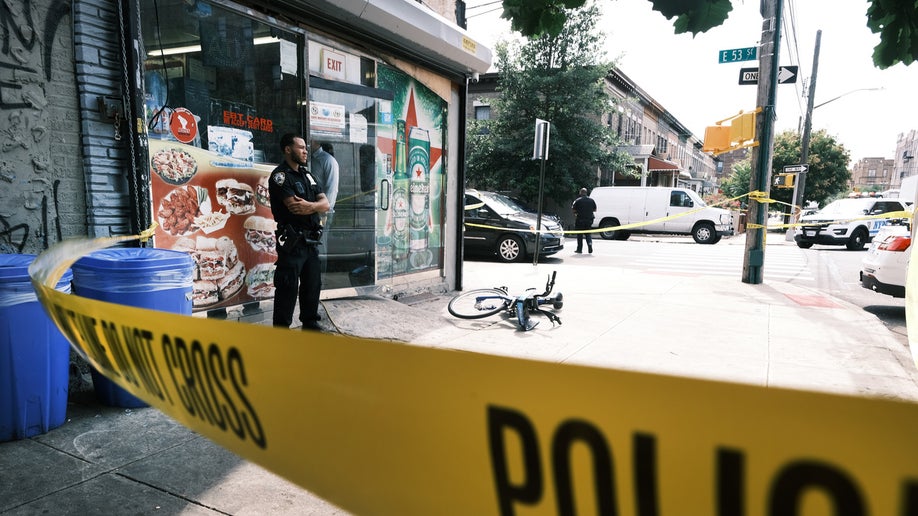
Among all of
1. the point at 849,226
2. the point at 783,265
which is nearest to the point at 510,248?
the point at 783,265

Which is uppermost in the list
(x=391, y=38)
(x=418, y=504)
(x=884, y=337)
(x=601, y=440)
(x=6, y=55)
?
(x=391, y=38)

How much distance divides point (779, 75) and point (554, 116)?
15.7m

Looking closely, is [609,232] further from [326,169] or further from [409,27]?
[326,169]

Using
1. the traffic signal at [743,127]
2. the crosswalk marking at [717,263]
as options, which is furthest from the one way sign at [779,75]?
the crosswalk marking at [717,263]

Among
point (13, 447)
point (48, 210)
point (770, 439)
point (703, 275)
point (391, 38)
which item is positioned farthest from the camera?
point (703, 275)

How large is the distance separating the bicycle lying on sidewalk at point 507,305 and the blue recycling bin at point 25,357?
3.97 m

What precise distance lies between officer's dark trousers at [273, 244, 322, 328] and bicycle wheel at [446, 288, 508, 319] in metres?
1.88

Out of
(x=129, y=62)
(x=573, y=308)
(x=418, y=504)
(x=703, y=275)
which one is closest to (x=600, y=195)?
(x=703, y=275)

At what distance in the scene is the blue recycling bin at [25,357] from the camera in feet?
9.31

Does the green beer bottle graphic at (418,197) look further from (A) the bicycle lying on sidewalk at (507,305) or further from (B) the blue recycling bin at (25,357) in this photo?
(B) the blue recycling bin at (25,357)

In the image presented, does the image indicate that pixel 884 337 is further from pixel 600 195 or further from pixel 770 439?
pixel 600 195

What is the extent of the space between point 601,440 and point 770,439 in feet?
0.63

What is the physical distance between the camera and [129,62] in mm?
3902

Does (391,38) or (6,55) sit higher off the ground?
(391,38)
